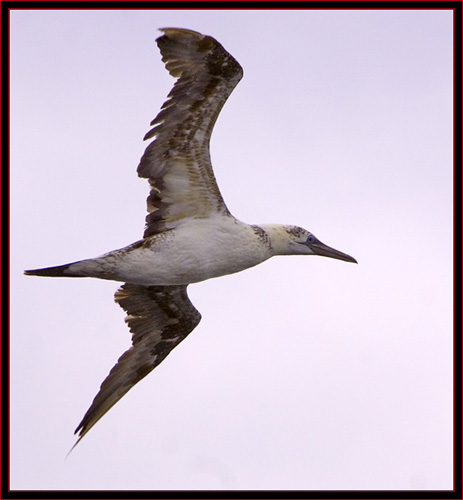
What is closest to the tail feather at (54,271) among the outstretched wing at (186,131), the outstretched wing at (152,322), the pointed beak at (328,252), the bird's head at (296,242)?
the outstretched wing at (186,131)

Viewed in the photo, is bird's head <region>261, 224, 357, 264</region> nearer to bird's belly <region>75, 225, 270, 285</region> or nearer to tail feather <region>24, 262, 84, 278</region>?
bird's belly <region>75, 225, 270, 285</region>

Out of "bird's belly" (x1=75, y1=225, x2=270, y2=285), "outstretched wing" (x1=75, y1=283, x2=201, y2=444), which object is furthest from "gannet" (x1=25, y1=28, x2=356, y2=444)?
"outstretched wing" (x1=75, y1=283, x2=201, y2=444)

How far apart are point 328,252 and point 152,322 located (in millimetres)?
2765

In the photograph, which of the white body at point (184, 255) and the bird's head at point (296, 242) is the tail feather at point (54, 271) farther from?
the bird's head at point (296, 242)

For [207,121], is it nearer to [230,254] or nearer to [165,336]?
[230,254]

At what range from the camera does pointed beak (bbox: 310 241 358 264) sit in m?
17.7

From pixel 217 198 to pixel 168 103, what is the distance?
151 cm

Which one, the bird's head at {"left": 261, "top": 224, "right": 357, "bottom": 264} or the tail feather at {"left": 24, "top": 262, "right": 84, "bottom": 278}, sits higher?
the bird's head at {"left": 261, "top": 224, "right": 357, "bottom": 264}

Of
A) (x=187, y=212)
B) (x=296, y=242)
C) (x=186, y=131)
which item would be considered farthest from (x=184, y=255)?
(x=296, y=242)

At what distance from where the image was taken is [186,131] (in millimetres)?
15922

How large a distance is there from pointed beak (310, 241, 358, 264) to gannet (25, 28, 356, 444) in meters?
0.09

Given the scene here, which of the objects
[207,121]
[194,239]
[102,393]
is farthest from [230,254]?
[102,393]

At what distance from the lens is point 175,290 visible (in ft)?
59.2

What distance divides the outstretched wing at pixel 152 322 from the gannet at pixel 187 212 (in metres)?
0.59
